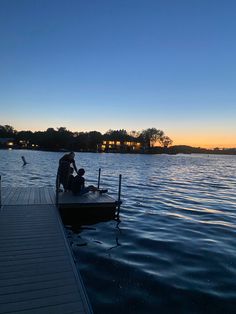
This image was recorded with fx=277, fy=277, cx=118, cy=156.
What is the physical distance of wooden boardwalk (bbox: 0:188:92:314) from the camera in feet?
15.3

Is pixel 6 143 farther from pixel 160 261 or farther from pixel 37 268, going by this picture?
pixel 37 268

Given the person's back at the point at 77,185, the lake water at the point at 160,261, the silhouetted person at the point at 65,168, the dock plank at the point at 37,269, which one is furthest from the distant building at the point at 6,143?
the dock plank at the point at 37,269

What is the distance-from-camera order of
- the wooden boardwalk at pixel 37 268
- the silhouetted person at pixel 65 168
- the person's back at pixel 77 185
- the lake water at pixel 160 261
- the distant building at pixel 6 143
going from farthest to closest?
the distant building at pixel 6 143
the silhouetted person at pixel 65 168
the person's back at pixel 77 185
the lake water at pixel 160 261
the wooden boardwalk at pixel 37 268

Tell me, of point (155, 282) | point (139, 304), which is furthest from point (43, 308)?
point (155, 282)

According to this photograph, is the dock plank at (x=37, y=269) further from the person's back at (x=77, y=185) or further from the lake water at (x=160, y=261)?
the person's back at (x=77, y=185)

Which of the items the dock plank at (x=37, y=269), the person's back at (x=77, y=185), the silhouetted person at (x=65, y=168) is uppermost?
the silhouetted person at (x=65, y=168)

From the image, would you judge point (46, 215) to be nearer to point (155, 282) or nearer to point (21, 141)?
point (155, 282)

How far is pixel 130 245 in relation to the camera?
951 cm

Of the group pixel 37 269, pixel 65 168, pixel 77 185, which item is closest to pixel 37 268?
pixel 37 269

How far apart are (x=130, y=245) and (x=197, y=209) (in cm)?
742

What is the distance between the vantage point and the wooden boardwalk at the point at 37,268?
4.68 meters

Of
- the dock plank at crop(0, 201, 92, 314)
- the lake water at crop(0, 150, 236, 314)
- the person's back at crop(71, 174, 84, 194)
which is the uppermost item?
the person's back at crop(71, 174, 84, 194)

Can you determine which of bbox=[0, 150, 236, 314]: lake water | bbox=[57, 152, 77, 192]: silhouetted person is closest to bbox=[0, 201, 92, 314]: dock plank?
bbox=[0, 150, 236, 314]: lake water

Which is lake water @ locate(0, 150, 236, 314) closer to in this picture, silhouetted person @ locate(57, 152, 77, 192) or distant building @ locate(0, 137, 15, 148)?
silhouetted person @ locate(57, 152, 77, 192)
